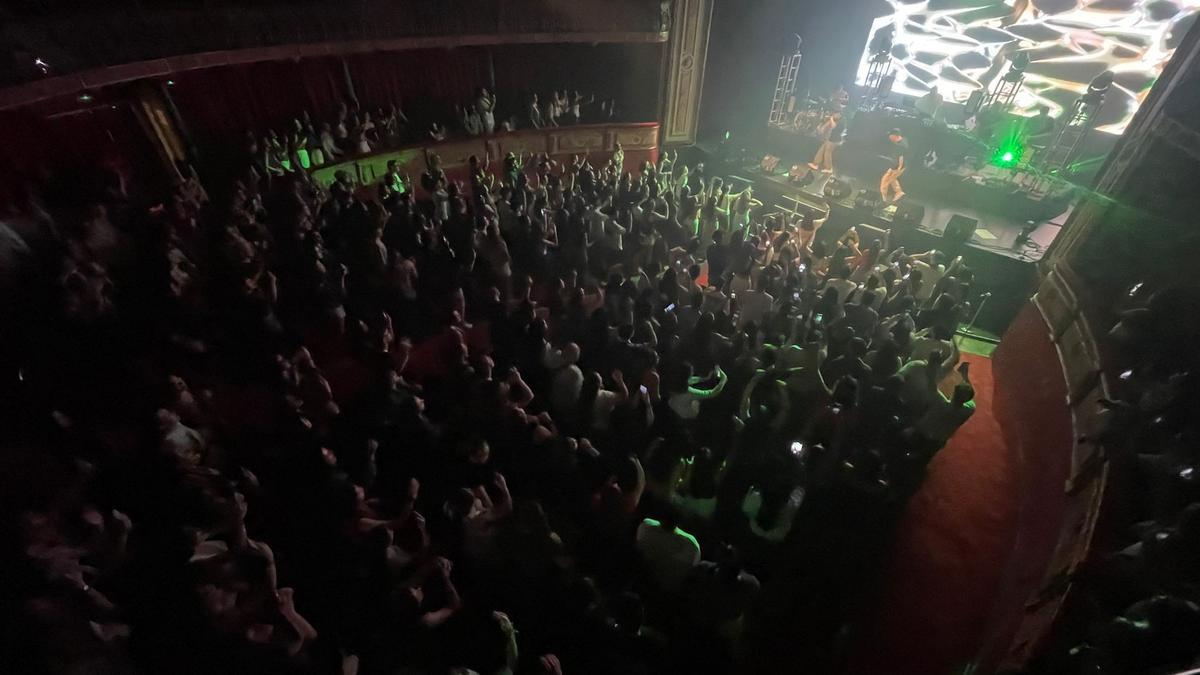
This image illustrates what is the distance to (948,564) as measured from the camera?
3738 millimetres

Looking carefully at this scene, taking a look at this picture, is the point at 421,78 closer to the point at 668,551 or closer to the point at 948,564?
the point at 668,551

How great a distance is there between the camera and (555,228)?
5527mm

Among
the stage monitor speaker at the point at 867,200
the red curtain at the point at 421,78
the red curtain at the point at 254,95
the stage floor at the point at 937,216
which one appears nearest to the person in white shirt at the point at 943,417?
the stage floor at the point at 937,216

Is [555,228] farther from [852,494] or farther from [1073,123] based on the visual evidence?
[1073,123]

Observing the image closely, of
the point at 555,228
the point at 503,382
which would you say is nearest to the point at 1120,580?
the point at 503,382

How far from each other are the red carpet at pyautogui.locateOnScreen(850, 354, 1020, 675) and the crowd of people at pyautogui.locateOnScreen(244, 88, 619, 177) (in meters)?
7.36

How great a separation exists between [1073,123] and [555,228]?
8.97 meters

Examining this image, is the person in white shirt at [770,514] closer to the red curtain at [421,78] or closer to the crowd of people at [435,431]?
the crowd of people at [435,431]

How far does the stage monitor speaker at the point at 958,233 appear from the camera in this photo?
6.38 meters

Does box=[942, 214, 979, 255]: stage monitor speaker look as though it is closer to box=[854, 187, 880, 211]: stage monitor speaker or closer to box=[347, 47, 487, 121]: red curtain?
box=[854, 187, 880, 211]: stage monitor speaker

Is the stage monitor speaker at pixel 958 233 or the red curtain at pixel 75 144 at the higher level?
the red curtain at pixel 75 144

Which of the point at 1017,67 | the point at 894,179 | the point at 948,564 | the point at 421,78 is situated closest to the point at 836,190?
the point at 894,179

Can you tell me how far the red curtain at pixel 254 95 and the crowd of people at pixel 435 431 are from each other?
1.86 metres

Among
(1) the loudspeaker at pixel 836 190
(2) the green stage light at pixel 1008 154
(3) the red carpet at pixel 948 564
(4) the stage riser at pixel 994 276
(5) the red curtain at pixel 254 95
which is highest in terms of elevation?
(5) the red curtain at pixel 254 95
